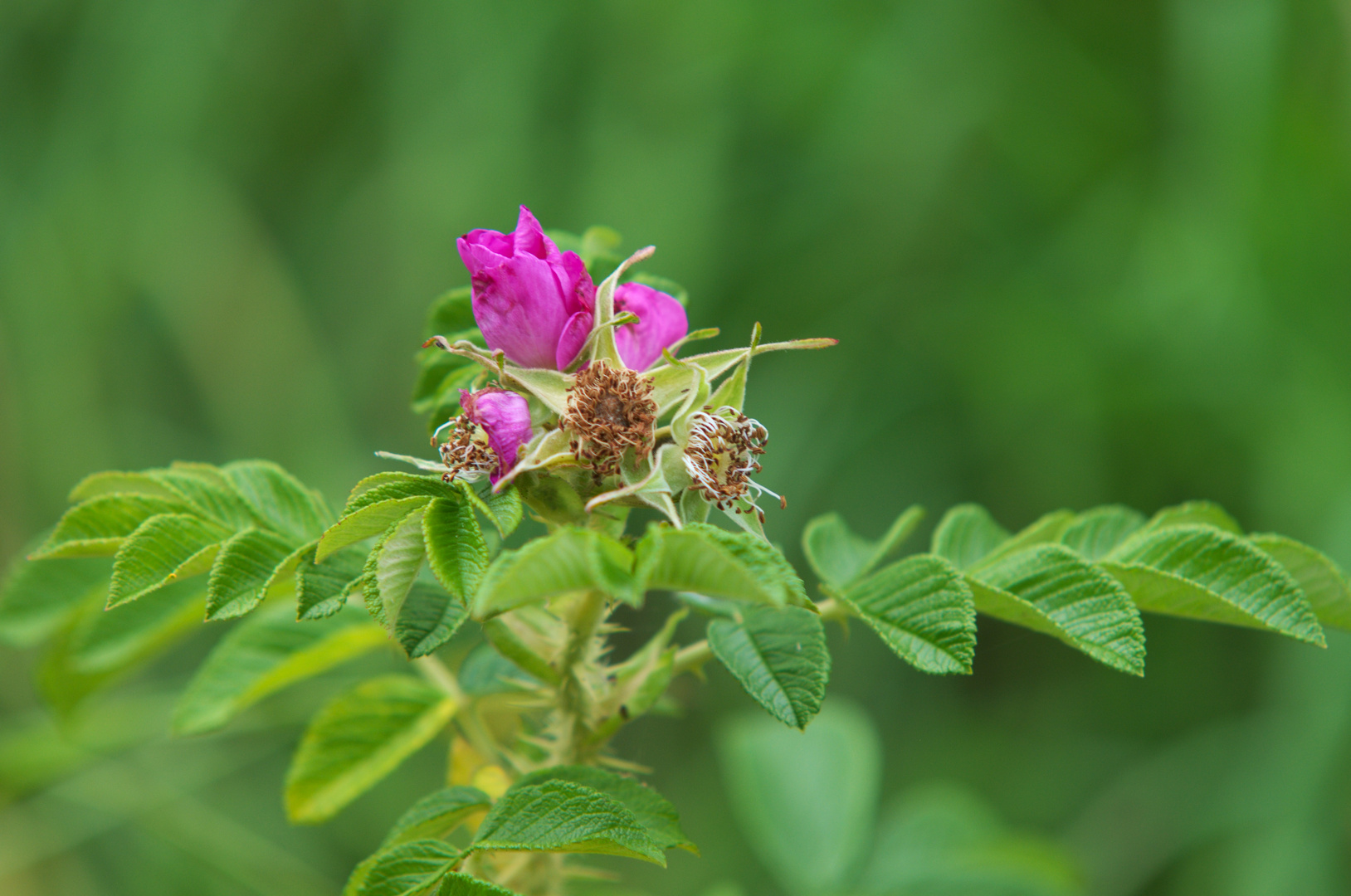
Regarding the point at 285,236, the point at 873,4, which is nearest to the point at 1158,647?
the point at 873,4

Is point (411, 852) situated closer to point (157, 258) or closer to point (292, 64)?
point (157, 258)

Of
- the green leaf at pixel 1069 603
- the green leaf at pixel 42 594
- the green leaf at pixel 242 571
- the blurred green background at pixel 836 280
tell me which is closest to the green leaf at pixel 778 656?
the green leaf at pixel 1069 603

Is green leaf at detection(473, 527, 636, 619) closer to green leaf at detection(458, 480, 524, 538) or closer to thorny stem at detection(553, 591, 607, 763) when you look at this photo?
green leaf at detection(458, 480, 524, 538)

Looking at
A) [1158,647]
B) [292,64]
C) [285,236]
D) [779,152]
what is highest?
[292,64]

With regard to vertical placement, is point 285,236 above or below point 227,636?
above

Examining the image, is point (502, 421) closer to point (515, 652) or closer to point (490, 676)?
point (515, 652)

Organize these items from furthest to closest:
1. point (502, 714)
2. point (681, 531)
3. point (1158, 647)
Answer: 1. point (1158, 647)
2. point (502, 714)
3. point (681, 531)

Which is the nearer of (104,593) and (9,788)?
(104,593)
